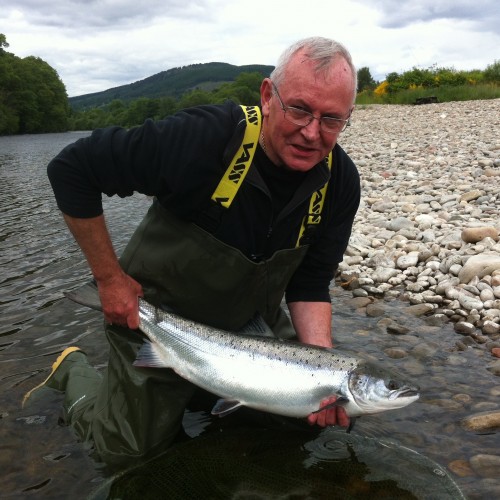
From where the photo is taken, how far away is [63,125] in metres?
95.4

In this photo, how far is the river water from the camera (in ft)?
12.3

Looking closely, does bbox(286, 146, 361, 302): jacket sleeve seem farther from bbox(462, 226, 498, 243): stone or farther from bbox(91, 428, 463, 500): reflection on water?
bbox(462, 226, 498, 243): stone

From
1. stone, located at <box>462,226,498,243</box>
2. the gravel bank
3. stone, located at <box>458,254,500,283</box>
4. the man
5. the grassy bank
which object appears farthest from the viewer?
the grassy bank

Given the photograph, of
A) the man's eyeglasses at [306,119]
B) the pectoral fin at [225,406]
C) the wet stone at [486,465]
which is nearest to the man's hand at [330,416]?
the pectoral fin at [225,406]

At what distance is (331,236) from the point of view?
404 centimetres

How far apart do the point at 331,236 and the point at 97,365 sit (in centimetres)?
269

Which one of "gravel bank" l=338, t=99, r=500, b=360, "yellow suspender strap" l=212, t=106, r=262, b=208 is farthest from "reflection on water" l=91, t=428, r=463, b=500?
"gravel bank" l=338, t=99, r=500, b=360

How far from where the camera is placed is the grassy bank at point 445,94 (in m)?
31.3

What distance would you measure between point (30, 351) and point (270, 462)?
3125 millimetres

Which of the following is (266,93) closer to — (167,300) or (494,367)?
(167,300)

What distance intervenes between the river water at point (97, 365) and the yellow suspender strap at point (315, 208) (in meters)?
1.55

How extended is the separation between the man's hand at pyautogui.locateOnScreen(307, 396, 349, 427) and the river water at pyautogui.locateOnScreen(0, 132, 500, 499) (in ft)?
2.59

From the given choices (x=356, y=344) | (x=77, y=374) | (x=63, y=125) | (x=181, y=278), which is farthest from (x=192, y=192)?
(x=63, y=125)

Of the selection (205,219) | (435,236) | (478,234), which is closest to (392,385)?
(205,219)
